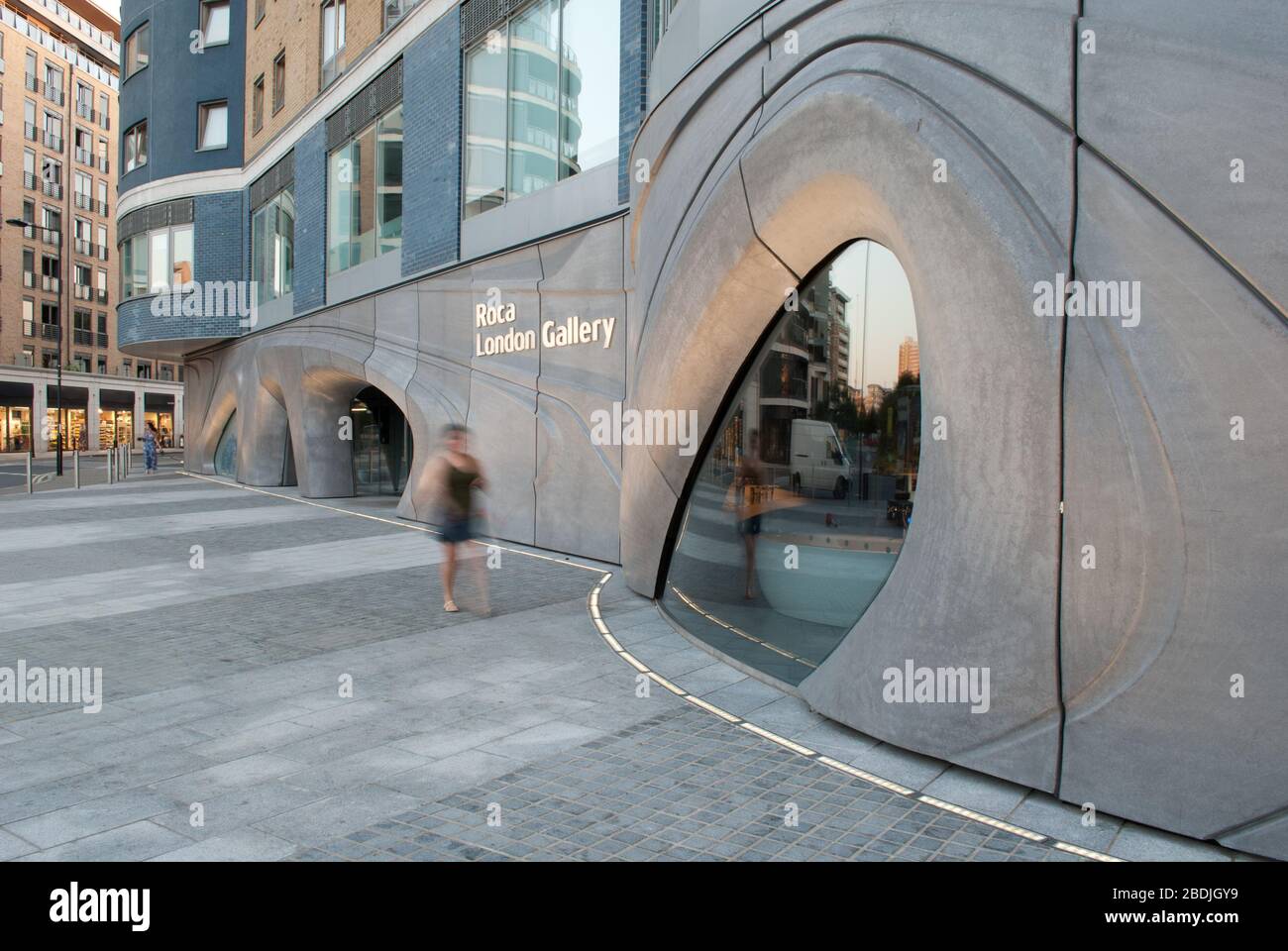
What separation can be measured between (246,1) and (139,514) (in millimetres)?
20223

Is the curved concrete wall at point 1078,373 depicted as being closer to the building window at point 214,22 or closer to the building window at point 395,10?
the building window at point 395,10

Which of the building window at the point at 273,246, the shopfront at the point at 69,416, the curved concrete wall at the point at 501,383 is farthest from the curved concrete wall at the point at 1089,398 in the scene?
the shopfront at the point at 69,416

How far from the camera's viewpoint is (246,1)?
3075cm

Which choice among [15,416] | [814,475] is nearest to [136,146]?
[15,416]

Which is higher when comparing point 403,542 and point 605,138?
point 605,138

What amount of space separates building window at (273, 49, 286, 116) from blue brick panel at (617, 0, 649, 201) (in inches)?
731

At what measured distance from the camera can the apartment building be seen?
58.5 m

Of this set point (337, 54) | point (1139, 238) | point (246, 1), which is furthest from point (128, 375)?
point (1139, 238)

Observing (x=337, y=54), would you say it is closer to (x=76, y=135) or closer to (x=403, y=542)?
(x=403, y=542)

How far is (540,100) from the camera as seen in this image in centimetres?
1535

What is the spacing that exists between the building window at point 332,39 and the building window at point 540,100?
311 inches

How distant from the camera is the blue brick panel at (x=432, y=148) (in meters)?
17.6

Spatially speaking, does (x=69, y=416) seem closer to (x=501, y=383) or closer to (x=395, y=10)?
(x=395, y=10)

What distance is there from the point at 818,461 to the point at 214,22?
3332 centimetres
